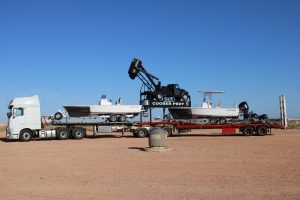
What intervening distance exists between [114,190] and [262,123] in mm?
28213

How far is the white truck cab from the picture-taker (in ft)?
101

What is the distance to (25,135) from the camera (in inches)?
1231

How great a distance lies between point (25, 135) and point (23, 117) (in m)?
1.43

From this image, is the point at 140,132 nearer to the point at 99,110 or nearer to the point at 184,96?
the point at 99,110

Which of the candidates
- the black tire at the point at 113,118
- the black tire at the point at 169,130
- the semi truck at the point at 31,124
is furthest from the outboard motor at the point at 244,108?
the semi truck at the point at 31,124

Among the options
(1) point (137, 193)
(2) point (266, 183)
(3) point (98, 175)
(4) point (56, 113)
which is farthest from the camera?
(4) point (56, 113)

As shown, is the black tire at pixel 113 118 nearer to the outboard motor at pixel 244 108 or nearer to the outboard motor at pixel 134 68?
the outboard motor at pixel 134 68

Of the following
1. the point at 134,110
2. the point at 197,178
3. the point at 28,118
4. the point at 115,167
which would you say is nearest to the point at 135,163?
the point at 115,167

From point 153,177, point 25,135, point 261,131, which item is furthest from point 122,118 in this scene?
point 153,177

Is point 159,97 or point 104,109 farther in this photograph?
point 159,97

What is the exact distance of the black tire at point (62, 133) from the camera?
1287 inches

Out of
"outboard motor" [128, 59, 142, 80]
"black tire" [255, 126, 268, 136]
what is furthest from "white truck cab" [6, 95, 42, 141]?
"black tire" [255, 126, 268, 136]

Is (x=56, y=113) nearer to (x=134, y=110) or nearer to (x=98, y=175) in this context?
(x=134, y=110)

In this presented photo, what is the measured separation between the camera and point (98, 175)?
1256cm
